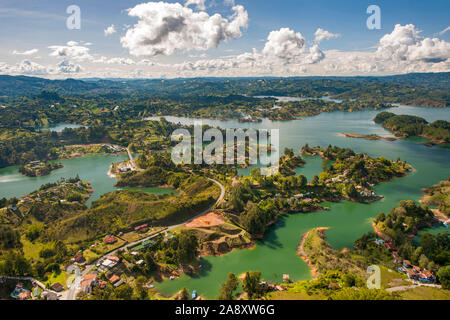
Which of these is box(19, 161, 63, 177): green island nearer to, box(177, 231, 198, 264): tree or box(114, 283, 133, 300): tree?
box(177, 231, 198, 264): tree

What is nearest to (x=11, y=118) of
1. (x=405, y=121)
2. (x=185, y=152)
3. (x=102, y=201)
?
(x=185, y=152)

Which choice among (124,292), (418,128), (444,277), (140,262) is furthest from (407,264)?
(418,128)

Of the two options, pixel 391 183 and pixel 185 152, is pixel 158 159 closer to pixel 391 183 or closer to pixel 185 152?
pixel 185 152

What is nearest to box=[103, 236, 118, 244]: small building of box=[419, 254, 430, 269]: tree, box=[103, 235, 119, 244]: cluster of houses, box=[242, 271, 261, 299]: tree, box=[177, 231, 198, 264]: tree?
box=[103, 235, 119, 244]: cluster of houses
